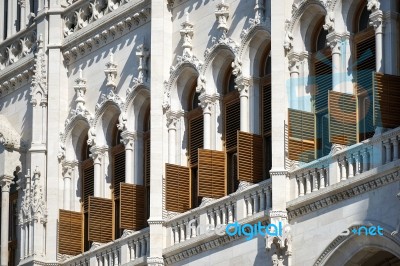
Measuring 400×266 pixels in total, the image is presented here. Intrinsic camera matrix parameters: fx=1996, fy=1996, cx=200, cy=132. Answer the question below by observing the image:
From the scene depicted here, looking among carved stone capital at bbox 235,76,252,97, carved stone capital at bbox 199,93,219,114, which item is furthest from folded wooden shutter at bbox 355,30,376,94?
carved stone capital at bbox 199,93,219,114

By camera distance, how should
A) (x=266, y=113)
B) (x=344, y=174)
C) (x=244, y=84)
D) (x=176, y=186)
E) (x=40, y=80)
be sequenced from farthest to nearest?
(x=40, y=80)
(x=176, y=186)
(x=244, y=84)
(x=266, y=113)
(x=344, y=174)

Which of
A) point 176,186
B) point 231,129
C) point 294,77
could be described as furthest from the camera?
point 176,186

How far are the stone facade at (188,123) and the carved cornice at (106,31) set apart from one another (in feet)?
0.13

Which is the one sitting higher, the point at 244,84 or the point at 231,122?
the point at 244,84

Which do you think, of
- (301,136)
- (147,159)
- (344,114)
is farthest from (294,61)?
(147,159)

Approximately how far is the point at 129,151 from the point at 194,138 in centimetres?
240

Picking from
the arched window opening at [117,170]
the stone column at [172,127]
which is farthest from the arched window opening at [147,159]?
the stone column at [172,127]

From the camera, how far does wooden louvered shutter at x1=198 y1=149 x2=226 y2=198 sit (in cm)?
4581

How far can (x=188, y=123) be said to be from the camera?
47.9 meters

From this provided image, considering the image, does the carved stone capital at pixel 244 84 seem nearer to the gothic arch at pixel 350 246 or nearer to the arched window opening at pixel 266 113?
the arched window opening at pixel 266 113

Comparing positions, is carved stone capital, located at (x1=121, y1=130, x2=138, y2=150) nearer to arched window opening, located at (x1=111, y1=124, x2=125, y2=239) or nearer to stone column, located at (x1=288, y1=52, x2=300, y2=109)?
arched window opening, located at (x1=111, y1=124, x2=125, y2=239)

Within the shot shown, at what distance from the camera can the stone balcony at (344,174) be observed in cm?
4088

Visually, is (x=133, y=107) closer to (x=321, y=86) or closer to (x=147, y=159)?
(x=147, y=159)

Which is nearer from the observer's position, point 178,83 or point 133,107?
point 178,83
